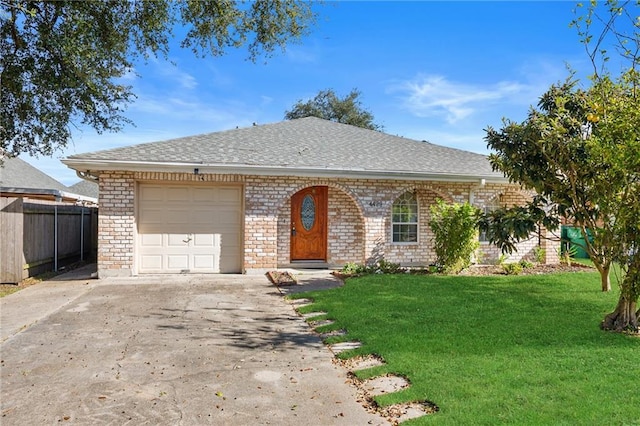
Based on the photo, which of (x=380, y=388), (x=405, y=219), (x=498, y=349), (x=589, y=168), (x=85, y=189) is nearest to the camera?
(x=380, y=388)

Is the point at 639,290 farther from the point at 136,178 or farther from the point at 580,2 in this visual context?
the point at 136,178

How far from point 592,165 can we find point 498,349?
9.80 ft

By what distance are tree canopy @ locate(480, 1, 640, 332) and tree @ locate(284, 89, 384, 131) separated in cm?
2892

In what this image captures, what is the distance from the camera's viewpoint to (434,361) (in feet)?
14.7

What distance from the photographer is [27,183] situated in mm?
17656

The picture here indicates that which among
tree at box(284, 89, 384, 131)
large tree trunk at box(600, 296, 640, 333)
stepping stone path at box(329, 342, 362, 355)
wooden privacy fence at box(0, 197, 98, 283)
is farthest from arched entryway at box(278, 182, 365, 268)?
tree at box(284, 89, 384, 131)

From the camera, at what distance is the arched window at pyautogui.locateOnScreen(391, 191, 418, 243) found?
1280 centimetres

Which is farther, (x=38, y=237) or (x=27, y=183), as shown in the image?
(x=27, y=183)

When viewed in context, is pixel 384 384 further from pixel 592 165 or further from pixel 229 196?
pixel 229 196

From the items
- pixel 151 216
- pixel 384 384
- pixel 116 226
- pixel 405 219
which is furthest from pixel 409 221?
pixel 384 384

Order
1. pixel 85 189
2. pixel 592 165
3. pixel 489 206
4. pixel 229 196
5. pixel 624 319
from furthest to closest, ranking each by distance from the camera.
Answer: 1. pixel 85 189
2. pixel 489 206
3. pixel 229 196
4. pixel 592 165
5. pixel 624 319

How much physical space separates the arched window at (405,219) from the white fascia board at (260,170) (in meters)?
1.19

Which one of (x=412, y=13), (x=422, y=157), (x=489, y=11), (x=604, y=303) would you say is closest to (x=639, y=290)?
(x=604, y=303)

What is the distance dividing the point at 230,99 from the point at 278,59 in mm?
9129
